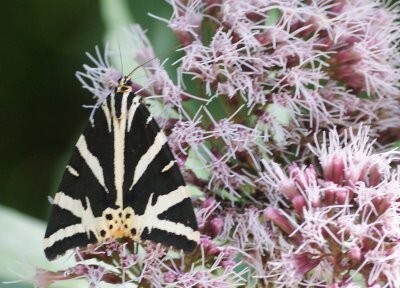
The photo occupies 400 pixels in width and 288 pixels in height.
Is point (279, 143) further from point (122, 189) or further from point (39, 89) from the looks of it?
point (39, 89)

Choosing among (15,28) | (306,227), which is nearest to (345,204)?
(306,227)

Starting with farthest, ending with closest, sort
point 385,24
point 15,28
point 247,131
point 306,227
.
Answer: point 15,28 < point 385,24 < point 247,131 < point 306,227

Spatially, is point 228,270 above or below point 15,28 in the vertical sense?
below

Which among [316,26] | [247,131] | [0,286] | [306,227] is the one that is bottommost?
[0,286]

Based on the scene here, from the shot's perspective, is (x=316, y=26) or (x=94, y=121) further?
(x=316, y=26)

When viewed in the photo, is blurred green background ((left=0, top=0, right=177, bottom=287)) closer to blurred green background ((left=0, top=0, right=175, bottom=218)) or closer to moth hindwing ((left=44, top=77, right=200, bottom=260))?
blurred green background ((left=0, top=0, right=175, bottom=218))

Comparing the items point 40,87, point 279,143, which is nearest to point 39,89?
point 40,87

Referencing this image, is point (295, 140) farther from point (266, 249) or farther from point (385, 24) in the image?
point (385, 24)
